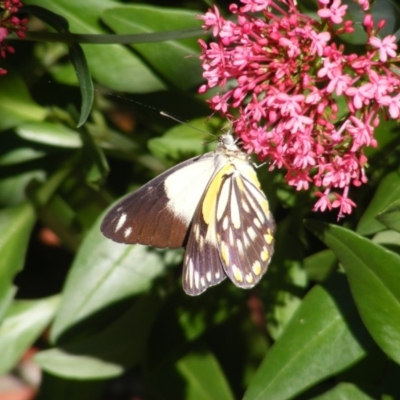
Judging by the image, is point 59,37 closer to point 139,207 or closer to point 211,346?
point 139,207

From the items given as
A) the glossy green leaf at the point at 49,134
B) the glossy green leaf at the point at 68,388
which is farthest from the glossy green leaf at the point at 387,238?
the glossy green leaf at the point at 68,388

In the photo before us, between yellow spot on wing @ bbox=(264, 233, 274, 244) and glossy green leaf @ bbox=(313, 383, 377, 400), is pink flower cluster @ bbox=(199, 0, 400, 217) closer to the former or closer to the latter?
yellow spot on wing @ bbox=(264, 233, 274, 244)

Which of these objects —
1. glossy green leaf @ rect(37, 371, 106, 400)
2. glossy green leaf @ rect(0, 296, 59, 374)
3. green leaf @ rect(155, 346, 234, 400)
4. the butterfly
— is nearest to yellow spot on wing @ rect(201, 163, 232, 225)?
the butterfly

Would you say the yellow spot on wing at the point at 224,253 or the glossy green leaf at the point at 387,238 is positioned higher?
the glossy green leaf at the point at 387,238

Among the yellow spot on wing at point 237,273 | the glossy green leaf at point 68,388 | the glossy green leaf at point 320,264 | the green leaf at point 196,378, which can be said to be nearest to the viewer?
the yellow spot on wing at point 237,273

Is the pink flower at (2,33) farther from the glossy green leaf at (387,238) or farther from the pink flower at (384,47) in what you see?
the glossy green leaf at (387,238)

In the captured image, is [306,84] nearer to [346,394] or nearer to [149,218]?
[149,218]

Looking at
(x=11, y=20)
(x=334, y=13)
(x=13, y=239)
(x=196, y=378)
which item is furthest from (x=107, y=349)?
(x=334, y=13)

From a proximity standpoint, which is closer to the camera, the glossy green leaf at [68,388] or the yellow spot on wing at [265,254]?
the yellow spot on wing at [265,254]
